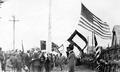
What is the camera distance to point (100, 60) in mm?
29641

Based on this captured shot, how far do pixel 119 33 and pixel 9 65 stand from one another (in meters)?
8.40

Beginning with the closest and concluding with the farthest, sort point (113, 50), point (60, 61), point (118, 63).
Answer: point (118, 63) → point (113, 50) → point (60, 61)

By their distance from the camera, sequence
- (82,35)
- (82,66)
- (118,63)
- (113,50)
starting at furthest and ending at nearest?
(82,66) < (82,35) < (113,50) < (118,63)

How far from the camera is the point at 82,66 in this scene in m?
41.2

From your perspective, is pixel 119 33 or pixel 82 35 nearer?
pixel 119 33

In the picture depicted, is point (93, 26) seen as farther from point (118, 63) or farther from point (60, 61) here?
point (60, 61)

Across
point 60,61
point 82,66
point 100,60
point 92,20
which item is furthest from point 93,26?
point 60,61

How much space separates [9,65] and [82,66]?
34.0ft

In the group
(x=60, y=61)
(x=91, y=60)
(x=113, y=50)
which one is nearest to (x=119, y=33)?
(x=113, y=50)

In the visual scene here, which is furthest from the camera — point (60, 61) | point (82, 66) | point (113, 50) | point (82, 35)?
point (60, 61)

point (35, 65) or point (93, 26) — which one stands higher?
point (93, 26)

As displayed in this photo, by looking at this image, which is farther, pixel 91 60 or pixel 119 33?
pixel 91 60

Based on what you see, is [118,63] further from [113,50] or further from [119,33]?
[119,33]

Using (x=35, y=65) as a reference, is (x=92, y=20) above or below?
above
